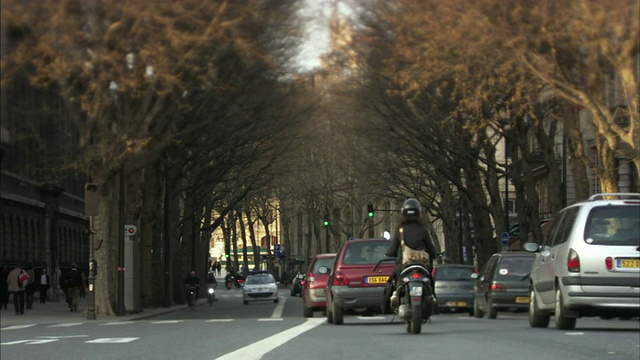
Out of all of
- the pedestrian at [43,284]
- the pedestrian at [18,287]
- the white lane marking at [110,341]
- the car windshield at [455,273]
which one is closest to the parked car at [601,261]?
the white lane marking at [110,341]

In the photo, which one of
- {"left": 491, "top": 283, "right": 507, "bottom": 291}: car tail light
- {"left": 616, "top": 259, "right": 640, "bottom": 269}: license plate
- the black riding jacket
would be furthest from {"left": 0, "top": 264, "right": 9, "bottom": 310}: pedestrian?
the black riding jacket

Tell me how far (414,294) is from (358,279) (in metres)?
7.57

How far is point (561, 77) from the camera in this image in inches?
1270

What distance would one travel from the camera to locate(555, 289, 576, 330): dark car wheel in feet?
68.8

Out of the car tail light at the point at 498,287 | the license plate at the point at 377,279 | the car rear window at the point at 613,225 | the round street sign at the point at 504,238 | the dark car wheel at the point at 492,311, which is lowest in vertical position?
the dark car wheel at the point at 492,311

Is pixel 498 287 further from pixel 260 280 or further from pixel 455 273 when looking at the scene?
pixel 260 280

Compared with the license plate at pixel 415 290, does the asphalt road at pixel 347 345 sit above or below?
below

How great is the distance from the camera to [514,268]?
33375 mm

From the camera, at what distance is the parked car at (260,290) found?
66.2 meters

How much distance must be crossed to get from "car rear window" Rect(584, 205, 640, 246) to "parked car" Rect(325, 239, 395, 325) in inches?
219

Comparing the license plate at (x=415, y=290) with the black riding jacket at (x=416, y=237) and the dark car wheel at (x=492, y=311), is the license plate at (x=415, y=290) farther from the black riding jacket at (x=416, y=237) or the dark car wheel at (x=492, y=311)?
the dark car wheel at (x=492, y=311)

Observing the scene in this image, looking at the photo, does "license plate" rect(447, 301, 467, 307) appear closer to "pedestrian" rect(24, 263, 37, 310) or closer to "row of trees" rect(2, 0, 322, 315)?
"row of trees" rect(2, 0, 322, 315)

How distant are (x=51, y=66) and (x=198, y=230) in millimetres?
33739

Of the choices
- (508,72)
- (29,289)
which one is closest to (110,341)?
(508,72)
